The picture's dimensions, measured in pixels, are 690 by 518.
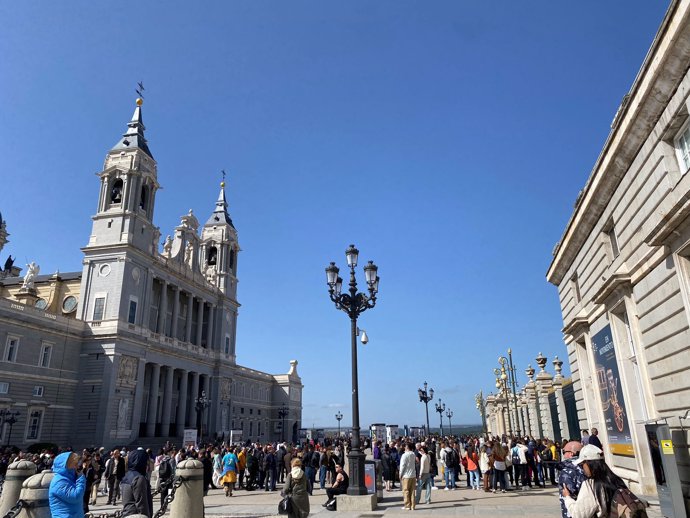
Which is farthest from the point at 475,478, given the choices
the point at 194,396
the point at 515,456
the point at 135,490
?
the point at 194,396

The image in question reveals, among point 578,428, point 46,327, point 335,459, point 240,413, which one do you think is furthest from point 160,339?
point 578,428

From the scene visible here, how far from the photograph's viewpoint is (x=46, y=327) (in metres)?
39.1

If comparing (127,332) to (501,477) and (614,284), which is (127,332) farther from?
(614,284)

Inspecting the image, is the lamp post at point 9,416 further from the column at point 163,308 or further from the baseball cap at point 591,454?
the baseball cap at point 591,454

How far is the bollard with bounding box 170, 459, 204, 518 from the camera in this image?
9328 millimetres

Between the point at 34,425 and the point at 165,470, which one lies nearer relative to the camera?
the point at 165,470

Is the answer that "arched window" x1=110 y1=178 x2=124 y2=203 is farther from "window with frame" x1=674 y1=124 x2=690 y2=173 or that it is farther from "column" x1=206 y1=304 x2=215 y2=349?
"window with frame" x1=674 y1=124 x2=690 y2=173

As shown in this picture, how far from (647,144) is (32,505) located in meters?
12.5

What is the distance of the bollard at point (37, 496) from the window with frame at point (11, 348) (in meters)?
34.7

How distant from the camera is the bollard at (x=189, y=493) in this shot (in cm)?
933

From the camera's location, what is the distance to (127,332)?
43844 mm

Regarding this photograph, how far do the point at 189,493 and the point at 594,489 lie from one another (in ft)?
24.6

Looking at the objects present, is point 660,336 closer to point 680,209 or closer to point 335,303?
point 680,209

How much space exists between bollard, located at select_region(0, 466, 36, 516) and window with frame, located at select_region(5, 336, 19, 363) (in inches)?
1212
